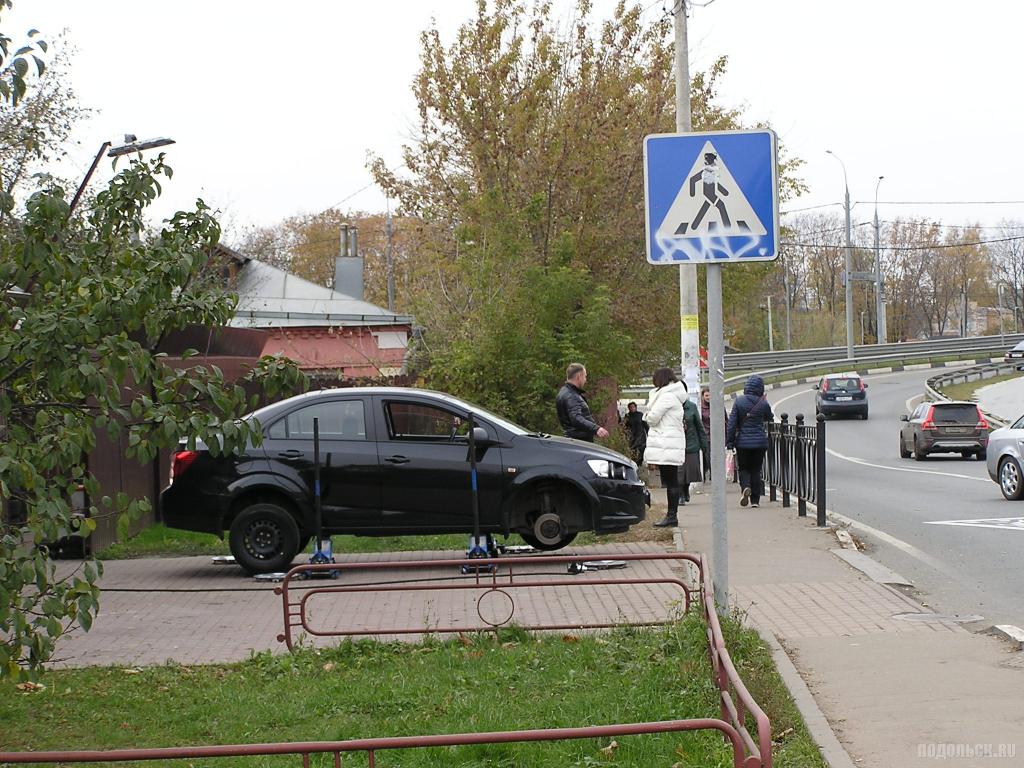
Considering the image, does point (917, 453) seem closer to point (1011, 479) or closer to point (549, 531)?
point (1011, 479)

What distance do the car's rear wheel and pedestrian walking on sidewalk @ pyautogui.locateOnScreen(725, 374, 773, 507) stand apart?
13.0 feet

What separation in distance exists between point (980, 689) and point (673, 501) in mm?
8147

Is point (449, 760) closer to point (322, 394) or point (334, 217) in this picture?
point (322, 394)

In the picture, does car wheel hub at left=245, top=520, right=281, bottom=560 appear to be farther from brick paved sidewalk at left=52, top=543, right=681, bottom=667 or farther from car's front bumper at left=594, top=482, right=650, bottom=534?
car's front bumper at left=594, top=482, right=650, bottom=534

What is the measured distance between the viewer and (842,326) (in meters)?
101

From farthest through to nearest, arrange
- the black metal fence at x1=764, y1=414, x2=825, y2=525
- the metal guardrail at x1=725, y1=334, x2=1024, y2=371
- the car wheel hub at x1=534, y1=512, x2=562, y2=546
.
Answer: the metal guardrail at x1=725, y1=334, x2=1024, y2=371 → the black metal fence at x1=764, y1=414, x2=825, y2=525 → the car wheel hub at x1=534, y1=512, x2=562, y2=546

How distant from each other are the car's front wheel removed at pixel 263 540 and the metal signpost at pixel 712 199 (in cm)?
610

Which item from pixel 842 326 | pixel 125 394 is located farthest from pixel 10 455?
pixel 842 326

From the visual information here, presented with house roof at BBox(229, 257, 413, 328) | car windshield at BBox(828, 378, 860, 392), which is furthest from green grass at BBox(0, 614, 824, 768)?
car windshield at BBox(828, 378, 860, 392)

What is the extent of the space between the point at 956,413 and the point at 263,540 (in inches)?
976

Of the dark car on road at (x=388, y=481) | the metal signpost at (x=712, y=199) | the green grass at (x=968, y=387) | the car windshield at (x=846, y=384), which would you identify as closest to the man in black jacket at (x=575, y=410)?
the dark car on road at (x=388, y=481)

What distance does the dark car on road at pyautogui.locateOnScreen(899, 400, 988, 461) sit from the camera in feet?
106

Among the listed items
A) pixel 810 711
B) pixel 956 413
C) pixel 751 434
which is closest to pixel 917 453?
pixel 956 413

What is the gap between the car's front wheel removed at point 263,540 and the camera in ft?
40.0
